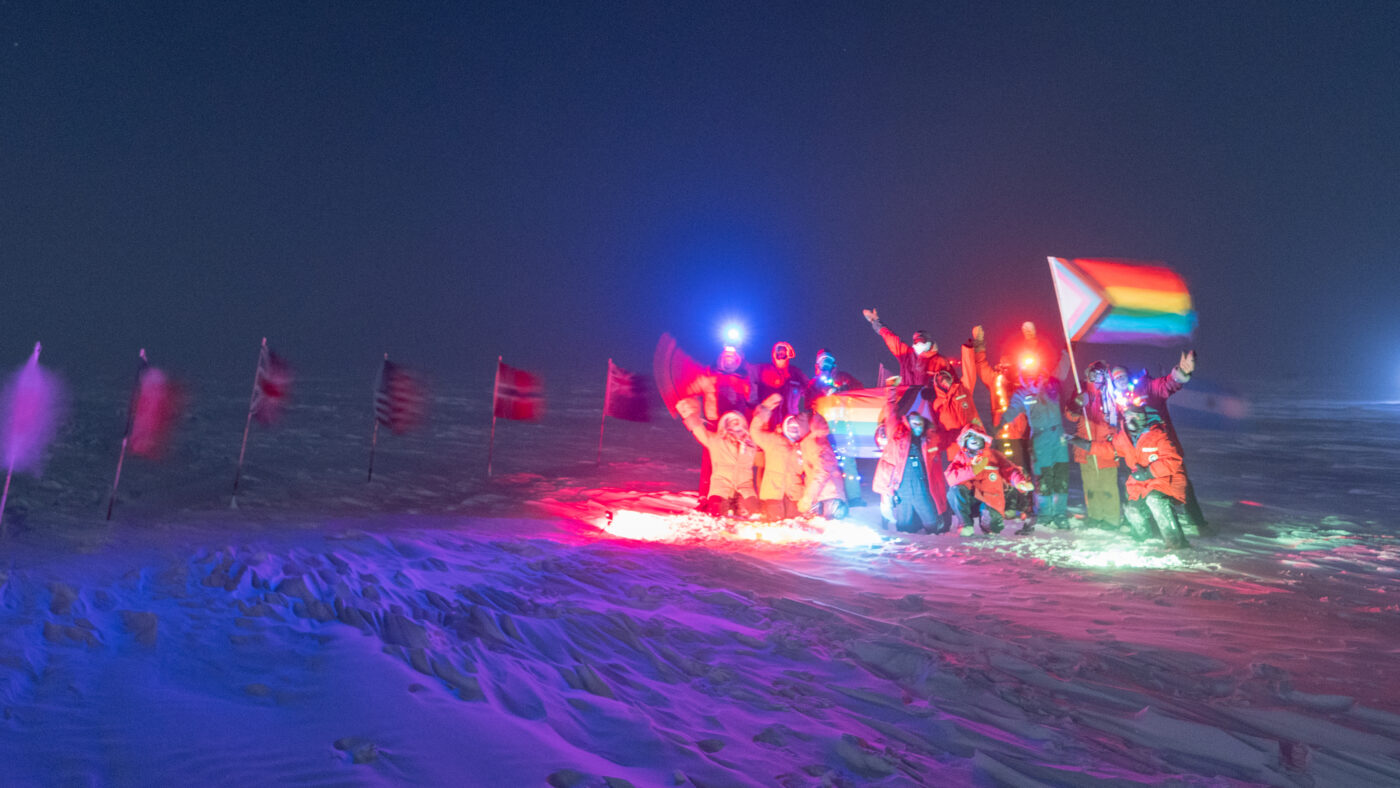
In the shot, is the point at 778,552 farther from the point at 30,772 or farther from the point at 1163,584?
the point at 30,772

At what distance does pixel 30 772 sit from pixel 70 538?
6.00 metres

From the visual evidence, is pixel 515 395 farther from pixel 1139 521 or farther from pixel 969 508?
pixel 1139 521

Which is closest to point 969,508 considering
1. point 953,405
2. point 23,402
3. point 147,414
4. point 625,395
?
point 953,405

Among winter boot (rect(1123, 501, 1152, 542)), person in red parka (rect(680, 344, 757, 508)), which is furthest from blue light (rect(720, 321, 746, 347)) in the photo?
winter boot (rect(1123, 501, 1152, 542))

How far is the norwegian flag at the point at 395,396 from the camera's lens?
11391 mm

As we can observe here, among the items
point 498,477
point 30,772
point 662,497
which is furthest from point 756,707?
point 498,477

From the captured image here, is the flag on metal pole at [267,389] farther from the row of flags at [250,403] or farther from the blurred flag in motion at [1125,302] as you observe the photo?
the blurred flag in motion at [1125,302]

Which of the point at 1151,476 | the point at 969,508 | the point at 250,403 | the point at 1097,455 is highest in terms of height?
the point at 1097,455

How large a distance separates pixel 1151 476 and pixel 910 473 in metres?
2.48

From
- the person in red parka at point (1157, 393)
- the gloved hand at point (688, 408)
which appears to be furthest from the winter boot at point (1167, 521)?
the gloved hand at point (688, 408)

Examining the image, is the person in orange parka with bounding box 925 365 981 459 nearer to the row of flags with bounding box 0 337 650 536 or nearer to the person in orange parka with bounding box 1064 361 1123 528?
the person in orange parka with bounding box 1064 361 1123 528

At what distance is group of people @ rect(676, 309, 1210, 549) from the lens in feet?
26.6

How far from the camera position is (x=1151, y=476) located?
7398 millimetres

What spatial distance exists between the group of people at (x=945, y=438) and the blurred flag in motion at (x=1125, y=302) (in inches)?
20.5
